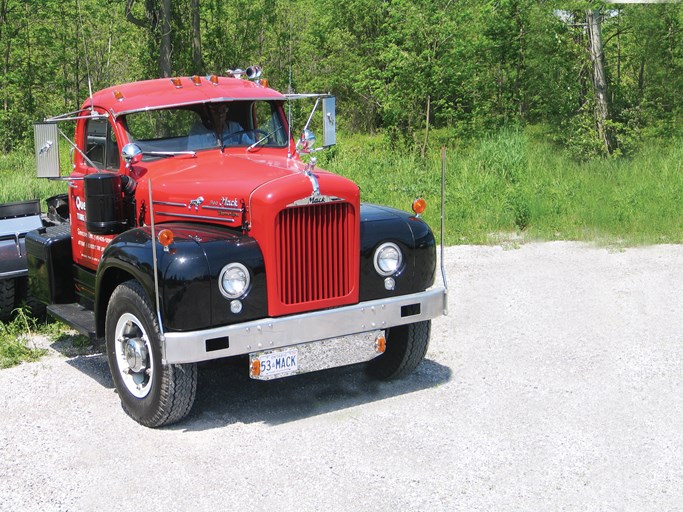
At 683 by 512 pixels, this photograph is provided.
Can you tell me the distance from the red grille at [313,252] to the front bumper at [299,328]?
14cm

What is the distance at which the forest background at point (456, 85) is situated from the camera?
12.9 metres

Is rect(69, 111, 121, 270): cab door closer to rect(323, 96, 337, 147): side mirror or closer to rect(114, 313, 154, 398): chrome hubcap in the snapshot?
rect(114, 313, 154, 398): chrome hubcap

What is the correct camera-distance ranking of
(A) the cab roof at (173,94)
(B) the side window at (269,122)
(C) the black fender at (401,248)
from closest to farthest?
1. (C) the black fender at (401,248)
2. (A) the cab roof at (173,94)
3. (B) the side window at (269,122)

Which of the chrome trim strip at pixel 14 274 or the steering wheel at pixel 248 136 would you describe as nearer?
the steering wheel at pixel 248 136

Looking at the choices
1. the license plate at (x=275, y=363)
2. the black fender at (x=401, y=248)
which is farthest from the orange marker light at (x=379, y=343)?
the license plate at (x=275, y=363)

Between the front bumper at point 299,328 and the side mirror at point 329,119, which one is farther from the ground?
the side mirror at point 329,119

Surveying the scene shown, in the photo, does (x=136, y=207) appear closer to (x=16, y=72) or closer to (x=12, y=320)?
(x=12, y=320)

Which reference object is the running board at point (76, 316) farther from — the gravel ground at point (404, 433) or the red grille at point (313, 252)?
the red grille at point (313, 252)

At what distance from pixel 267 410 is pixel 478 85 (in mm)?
14998

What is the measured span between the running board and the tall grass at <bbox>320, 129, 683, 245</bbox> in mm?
5746

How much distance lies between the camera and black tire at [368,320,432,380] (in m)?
6.20

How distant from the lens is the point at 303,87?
83.6ft

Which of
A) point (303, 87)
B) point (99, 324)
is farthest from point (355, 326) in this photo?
point (303, 87)

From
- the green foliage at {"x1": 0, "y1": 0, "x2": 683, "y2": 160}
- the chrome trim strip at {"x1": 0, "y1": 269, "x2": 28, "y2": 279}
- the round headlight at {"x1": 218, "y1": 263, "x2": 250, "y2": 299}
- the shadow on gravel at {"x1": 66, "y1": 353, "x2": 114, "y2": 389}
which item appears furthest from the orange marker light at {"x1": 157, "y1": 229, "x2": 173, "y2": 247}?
the green foliage at {"x1": 0, "y1": 0, "x2": 683, "y2": 160}
